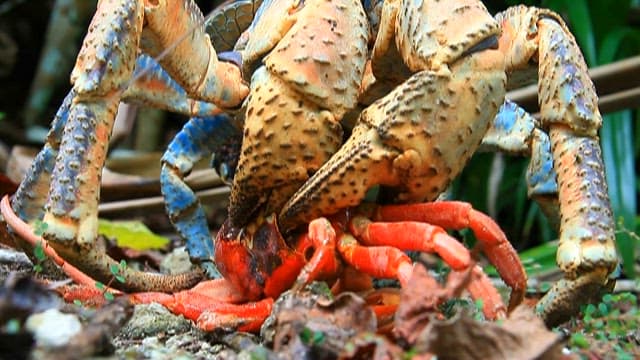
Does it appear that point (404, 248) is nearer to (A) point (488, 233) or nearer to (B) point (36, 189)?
(A) point (488, 233)

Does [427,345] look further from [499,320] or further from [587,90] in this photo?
[587,90]

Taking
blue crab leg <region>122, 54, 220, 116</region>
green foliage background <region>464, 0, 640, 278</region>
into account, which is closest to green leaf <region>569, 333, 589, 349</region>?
blue crab leg <region>122, 54, 220, 116</region>

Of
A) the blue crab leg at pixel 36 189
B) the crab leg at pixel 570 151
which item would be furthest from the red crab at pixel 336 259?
the blue crab leg at pixel 36 189

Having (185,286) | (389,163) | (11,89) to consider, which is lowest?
(11,89)

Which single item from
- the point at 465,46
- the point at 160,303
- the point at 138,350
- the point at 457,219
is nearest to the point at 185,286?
the point at 160,303

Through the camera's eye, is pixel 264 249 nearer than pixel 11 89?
Yes

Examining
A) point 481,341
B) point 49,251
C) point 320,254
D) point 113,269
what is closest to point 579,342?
point 481,341

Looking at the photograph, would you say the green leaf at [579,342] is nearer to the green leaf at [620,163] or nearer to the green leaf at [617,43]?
the green leaf at [620,163]
